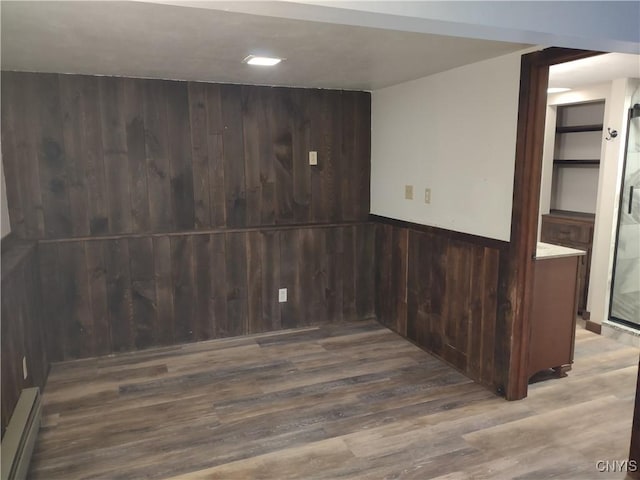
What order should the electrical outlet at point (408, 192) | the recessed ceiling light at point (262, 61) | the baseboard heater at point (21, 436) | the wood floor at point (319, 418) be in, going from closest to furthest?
1. the baseboard heater at point (21, 436)
2. the wood floor at point (319, 418)
3. the recessed ceiling light at point (262, 61)
4. the electrical outlet at point (408, 192)

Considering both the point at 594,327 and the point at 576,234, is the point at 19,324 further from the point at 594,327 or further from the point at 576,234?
the point at 576,234

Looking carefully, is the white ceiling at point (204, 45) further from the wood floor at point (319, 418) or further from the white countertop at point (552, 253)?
the wood floor at point (319, 418)

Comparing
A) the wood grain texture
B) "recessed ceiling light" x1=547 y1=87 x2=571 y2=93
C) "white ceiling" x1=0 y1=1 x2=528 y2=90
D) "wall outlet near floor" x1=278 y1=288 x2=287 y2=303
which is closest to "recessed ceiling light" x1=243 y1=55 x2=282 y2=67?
"white ceiling" x1=0 y1=1 x2=528 y2=90

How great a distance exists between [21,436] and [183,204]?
1.97m

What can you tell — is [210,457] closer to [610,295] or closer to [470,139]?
[470,139]

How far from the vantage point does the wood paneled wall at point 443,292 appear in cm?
307

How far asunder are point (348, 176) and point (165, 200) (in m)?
1.60

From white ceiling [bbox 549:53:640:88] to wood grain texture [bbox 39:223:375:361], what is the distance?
1959 millimetres

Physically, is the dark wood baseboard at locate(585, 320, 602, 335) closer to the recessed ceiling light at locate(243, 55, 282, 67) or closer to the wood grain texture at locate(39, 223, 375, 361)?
the wood grain texture at locate(39, 223, 375, 361)

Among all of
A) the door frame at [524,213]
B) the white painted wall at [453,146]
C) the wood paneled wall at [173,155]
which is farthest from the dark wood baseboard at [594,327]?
the wood paneled wall at [173,155]

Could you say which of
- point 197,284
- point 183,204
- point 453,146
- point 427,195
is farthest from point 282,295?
point 453,146

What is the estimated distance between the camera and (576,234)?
173 inches

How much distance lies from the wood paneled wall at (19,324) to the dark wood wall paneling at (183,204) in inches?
10.5

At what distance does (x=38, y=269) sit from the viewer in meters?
3.36
